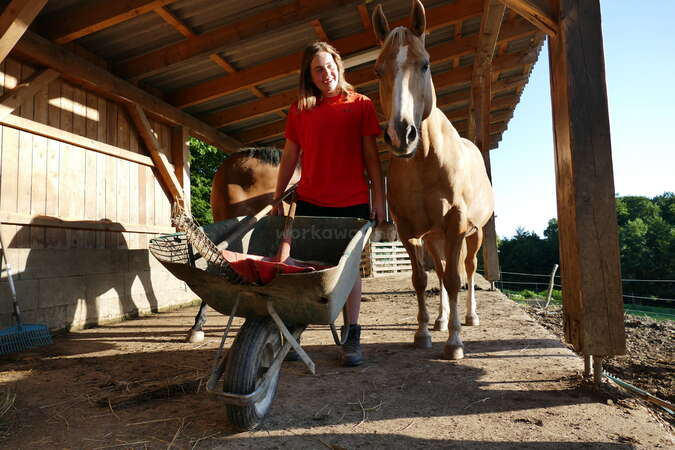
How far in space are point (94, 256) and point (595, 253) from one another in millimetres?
4716

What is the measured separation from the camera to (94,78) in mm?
4445

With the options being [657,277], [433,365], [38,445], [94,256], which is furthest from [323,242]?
[657,277]

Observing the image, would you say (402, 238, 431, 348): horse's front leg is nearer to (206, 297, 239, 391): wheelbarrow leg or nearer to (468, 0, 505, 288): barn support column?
(206, 297, 239, 391): wheelbarrow leg

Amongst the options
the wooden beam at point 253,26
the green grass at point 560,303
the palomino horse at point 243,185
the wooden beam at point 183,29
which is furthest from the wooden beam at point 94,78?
the green grass at point 560,303

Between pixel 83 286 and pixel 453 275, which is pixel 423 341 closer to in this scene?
pixel 453 275

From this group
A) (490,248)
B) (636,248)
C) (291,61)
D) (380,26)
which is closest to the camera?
(380,26)

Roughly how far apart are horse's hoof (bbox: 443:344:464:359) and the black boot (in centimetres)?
57

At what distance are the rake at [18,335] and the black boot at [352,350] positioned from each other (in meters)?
2.68

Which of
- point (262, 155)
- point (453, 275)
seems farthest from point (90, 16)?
point (453, 275)

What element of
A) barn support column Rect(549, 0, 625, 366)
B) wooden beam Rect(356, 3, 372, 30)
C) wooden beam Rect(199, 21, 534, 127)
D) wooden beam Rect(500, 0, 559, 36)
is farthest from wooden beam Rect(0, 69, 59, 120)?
barn support column Rect(549, 0, 625, 366)

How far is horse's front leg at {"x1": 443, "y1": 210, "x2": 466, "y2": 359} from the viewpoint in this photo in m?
2.77

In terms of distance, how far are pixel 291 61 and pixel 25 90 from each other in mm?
2916

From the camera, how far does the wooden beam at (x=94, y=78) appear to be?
12.6 feet

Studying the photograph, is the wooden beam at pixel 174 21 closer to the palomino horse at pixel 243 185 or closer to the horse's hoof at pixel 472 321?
the palomino horse at pixel 243 185
